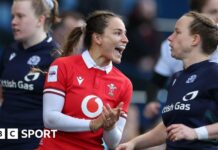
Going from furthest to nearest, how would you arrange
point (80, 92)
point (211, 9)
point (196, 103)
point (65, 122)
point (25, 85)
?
point (211, 9) → point (25, 85) → point (80, 92) → point (65, 122) → point (196, 103)

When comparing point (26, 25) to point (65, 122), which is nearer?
point (65, 122)

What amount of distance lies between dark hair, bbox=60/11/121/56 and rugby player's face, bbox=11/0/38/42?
0.49 meters

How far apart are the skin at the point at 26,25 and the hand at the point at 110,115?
1355mm

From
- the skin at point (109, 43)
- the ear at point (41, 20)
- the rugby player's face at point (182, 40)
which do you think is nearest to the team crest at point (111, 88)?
the skin at point (109, 43)

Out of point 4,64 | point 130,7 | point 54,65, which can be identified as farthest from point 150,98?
point 130,7

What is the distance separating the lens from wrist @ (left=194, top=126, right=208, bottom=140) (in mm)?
5619

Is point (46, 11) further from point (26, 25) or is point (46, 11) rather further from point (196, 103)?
point (196, 103)

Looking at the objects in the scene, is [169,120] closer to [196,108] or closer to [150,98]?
[196,108]

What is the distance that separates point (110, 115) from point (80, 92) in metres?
0.41

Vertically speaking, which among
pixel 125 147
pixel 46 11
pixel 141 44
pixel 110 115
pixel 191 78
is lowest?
pixel 125 147

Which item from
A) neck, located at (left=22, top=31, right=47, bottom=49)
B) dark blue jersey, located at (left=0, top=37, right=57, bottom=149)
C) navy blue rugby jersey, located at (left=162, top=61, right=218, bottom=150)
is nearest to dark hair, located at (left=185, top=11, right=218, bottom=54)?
navy blue rugby jersey, located at (left=162, top=61, right=218, bottom=150)

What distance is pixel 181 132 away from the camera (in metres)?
5.52

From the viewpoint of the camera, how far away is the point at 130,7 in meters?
10.8

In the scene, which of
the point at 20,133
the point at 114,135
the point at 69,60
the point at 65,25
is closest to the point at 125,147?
the point at 114,135
